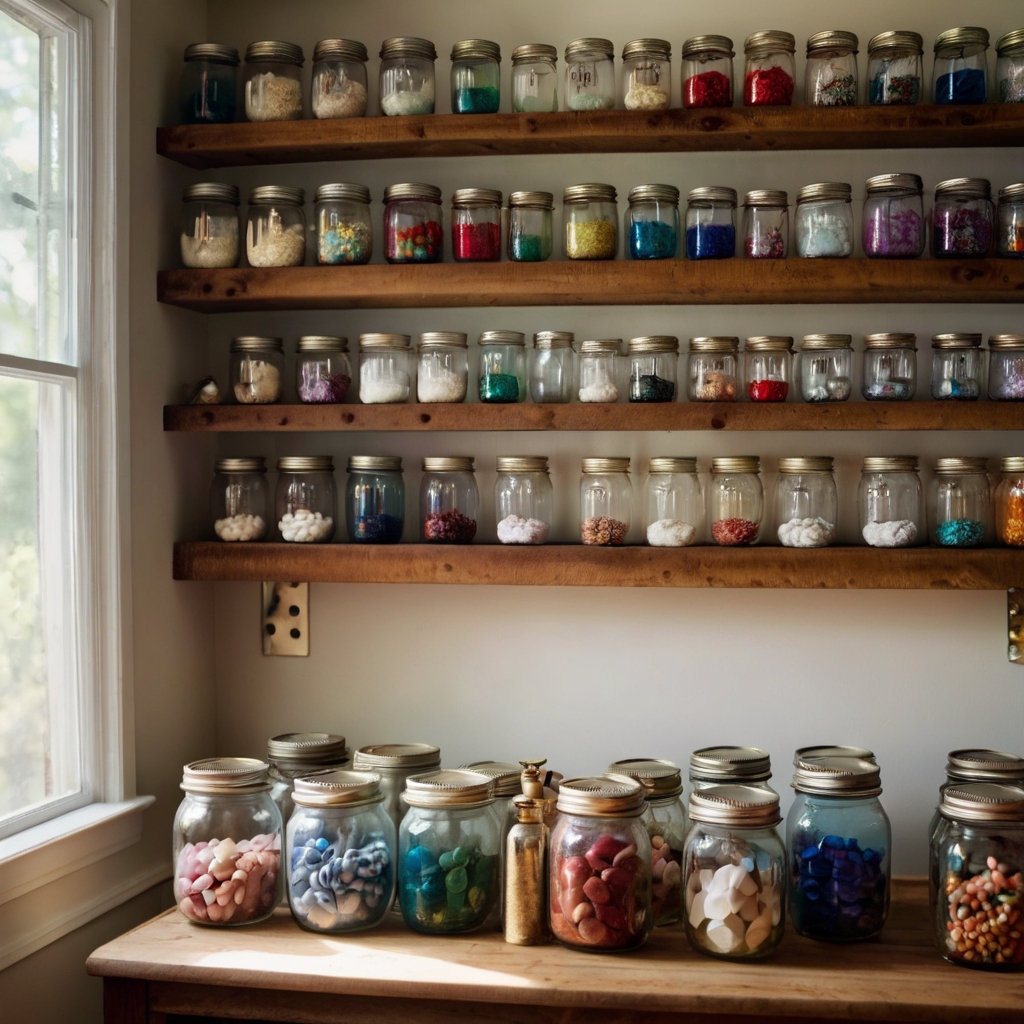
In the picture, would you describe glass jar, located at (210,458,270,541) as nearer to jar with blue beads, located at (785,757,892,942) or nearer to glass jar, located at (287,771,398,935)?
glass jar, located at (287,771,398,935)

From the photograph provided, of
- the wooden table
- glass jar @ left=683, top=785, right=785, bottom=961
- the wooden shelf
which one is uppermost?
the wooden shelf

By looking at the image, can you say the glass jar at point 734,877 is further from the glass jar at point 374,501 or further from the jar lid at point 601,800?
the glass jar at point 374,501

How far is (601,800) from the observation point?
A: 1.74 m

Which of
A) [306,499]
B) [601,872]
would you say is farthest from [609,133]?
[601,872]

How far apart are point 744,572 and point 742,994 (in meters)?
0.71

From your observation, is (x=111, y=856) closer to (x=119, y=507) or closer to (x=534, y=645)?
(x=119, y=507)

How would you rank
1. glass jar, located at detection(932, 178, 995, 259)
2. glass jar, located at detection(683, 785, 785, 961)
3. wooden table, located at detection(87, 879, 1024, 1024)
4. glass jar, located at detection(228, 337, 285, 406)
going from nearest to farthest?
wooden table, located at detection(87, 879, 1024, 1024) → glass jar, located at detection(683, 785, 785, 961) → glass jar, located at detection(932, 178, 995, 259) → glass jar, located at detection(228, 337, 285, 406)

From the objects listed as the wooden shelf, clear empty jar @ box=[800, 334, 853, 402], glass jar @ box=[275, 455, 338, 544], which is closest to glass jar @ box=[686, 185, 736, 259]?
the wooden shelf

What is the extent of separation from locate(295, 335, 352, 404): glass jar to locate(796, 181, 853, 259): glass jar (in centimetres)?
89

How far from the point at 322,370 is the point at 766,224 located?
87 cm

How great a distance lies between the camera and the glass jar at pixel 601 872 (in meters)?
1.72

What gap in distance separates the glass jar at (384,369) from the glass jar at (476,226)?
201mm

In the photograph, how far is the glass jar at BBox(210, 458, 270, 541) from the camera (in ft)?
7.27

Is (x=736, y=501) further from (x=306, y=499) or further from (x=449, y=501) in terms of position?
(x=306, y=499)
